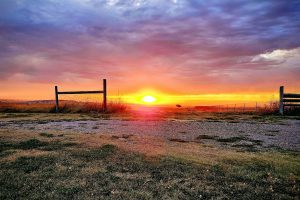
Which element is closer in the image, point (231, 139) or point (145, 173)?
point (145, 173)

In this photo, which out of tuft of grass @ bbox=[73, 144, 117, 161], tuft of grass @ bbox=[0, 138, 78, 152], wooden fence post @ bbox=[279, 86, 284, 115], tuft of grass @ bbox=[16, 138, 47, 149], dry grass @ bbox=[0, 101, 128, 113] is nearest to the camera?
tuft of grass @ bbox=[73, 144, 117, 161]

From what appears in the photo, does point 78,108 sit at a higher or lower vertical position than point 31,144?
higher

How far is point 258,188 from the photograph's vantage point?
428 centimetres

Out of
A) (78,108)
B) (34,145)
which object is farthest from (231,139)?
(78,108)

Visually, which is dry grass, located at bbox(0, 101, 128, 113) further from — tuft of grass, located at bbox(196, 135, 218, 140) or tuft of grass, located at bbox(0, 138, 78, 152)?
tuft of grass, located at bbox(0, 138, 78, 152)

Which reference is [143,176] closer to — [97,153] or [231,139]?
[97,153]

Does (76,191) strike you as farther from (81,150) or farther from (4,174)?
(81,150)

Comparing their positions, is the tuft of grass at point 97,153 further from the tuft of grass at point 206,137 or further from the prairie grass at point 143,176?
the tuft of grass at point 206,137

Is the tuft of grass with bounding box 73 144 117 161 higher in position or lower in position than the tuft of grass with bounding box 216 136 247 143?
higher

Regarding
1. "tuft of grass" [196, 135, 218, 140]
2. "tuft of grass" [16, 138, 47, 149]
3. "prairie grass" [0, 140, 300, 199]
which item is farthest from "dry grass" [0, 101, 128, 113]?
"prairie grass" [0, 140, 300, 199]

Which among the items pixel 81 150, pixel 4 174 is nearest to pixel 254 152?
pixel 81 150

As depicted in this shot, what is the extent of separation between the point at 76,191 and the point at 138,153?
7.79 feet

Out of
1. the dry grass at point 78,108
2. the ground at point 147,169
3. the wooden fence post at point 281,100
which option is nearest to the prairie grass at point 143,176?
the ground at point 147,169

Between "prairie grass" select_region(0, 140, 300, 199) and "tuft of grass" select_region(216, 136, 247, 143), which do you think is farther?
"tuft of grass" select_region(216, 136, 247, 143)
